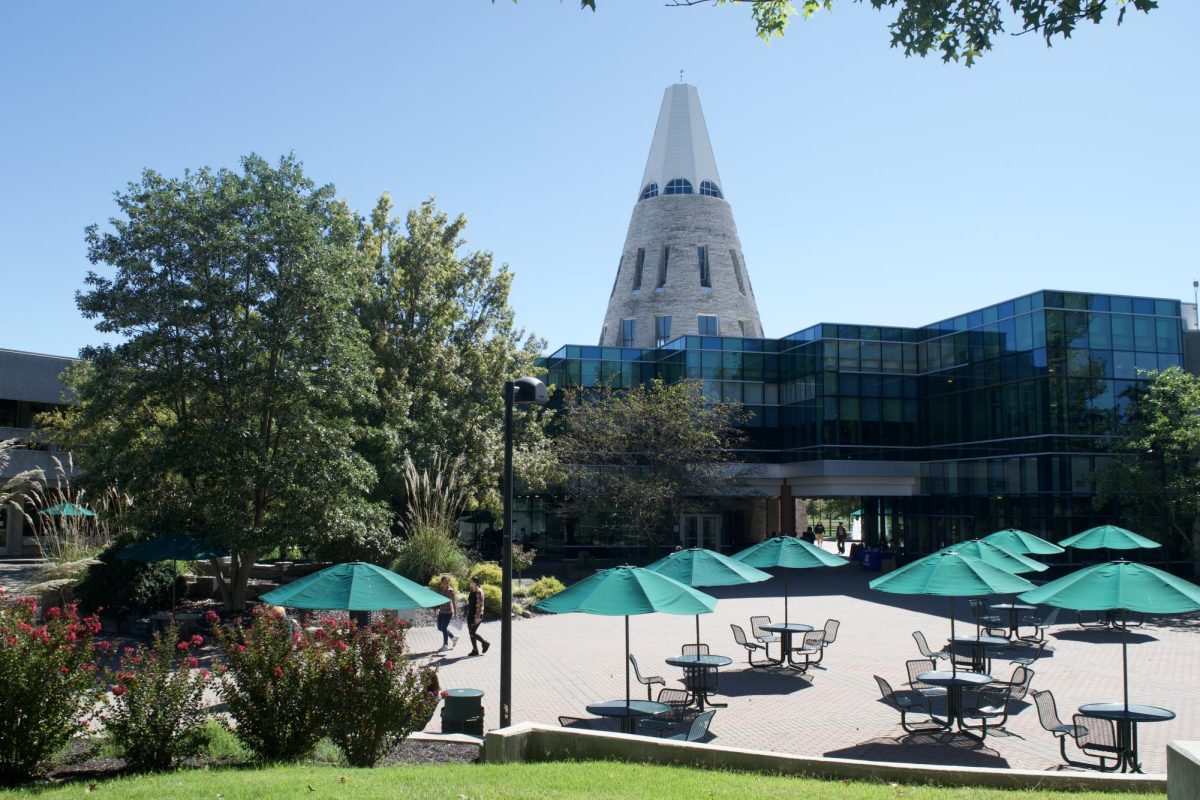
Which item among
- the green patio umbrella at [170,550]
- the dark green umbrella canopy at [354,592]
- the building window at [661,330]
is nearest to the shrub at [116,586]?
the green patio umbrella at [170,550]

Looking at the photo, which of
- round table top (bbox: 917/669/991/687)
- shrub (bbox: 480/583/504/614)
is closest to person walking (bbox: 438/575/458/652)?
shrub (bbox: 480/583/504/614)

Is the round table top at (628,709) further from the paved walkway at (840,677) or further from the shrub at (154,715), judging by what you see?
the shrub at (154,715)

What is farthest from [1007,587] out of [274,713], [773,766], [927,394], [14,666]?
[927,394]

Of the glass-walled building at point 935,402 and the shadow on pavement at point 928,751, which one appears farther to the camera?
the glass-walled building at point 935,402

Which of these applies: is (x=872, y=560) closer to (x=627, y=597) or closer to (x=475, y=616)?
(x=475, y=616)

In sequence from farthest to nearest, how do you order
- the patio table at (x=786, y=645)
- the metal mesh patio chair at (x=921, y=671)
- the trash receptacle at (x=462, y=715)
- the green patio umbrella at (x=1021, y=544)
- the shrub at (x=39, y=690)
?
1. the green patio umbrella at (x=1021, y=544)
2. the patio table at (x=786, y=645)
3. the metal mesh patio chair at (x=921, y=671)
4. the trash receptacle at (x=462, y=715)
5. the shrub at (x=39, y=690)

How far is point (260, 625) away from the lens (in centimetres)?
930

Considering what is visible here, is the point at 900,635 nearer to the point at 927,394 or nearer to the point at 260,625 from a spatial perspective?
the point at 260,625

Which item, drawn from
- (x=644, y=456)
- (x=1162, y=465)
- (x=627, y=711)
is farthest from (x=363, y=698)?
(x=1162, y=465)

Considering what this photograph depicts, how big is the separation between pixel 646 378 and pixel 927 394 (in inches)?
472

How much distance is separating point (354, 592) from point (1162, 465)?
89.6ft

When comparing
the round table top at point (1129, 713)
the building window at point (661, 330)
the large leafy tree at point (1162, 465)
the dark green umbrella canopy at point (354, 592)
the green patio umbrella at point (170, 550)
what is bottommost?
the round table top at point (1129, 713)

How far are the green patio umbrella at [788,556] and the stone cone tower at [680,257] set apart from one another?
34128 mm

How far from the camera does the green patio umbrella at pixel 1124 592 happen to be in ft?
34.0
